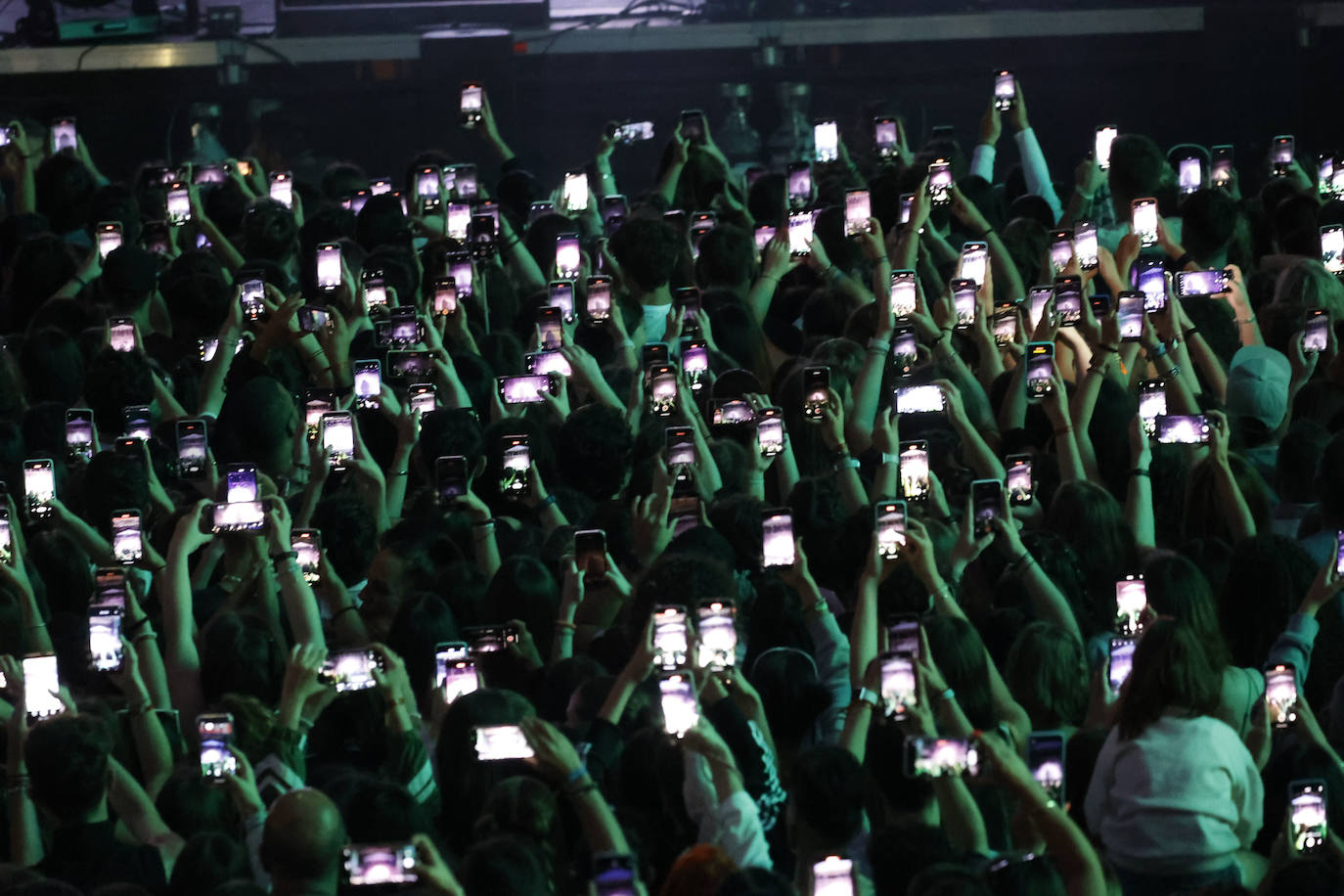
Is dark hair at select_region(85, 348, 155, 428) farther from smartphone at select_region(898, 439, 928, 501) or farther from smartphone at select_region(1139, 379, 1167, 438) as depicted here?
smartphone at select_region(1139, 379, 1167, 438)

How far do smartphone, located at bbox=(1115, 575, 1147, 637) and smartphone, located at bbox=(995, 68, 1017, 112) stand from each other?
12.0 ft

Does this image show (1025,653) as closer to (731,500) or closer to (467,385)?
(731,500)

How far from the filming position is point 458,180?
795 cm

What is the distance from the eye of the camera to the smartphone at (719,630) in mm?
4547

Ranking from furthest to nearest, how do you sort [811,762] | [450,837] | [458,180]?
[458,180]
[450,837]
[811,762]

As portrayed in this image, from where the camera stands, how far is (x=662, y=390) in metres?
6.05

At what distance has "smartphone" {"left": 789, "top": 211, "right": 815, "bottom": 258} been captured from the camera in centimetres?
704

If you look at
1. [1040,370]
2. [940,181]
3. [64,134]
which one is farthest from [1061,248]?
[64,134]

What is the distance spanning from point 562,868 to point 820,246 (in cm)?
336

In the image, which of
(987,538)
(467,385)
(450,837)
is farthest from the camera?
(467,385)

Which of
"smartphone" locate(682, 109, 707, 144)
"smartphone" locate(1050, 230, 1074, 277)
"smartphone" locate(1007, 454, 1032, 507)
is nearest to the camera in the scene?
"smartphone" locate(1007, 454, 1032, 507)

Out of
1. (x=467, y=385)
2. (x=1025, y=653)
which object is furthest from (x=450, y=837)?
(x=467, y=385)

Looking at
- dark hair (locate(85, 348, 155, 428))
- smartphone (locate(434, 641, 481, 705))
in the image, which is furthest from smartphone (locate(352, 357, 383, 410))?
smartphone (locate(434, 641, 481, 705))

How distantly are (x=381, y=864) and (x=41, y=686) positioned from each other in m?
1.09
